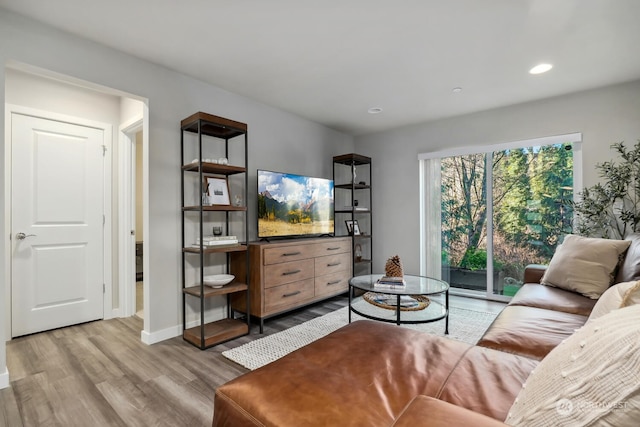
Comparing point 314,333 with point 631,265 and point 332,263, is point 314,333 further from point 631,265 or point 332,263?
point 631,265

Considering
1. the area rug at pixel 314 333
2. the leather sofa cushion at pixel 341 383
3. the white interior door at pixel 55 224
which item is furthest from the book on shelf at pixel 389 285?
the white interior door at pixel 55 224

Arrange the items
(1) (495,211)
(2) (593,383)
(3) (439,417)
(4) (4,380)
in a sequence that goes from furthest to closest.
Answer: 1. (1) (495,211)
2. (4) (4,380)
3. (3) (439,417)
4. (2) (593,383)

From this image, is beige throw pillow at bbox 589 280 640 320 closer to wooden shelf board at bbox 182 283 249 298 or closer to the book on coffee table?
the book on coffee table

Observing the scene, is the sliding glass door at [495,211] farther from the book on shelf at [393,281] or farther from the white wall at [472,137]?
the book on shelf at [393,281]

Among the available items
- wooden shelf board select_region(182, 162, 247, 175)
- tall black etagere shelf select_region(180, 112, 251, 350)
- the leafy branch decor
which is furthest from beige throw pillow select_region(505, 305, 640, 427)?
the leafy branch decor

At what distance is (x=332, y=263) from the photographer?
3.75 metres

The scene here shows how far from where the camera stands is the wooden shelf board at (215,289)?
104 inches

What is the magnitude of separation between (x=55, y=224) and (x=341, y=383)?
328cm

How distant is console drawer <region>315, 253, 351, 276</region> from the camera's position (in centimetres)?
357

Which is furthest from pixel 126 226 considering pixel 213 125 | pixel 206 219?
pixel 213 125

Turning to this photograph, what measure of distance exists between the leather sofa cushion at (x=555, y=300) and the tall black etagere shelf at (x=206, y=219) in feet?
7.49

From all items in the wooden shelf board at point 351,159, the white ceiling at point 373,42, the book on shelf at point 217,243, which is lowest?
the book on shelf at point 217,243

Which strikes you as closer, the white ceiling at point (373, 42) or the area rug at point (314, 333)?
the white ceiling at point (373, 42)

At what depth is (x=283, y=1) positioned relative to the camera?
6.31 ft
